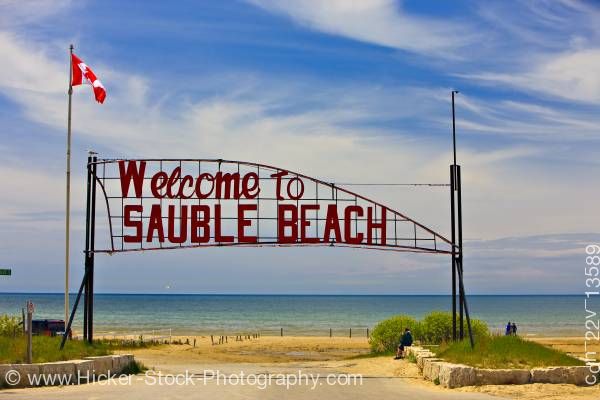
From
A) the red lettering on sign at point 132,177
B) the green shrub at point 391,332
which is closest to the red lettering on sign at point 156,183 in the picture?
the red lettering on sign at point 132,177

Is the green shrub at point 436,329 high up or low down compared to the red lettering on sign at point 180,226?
down

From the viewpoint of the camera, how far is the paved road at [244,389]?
19.5 metres

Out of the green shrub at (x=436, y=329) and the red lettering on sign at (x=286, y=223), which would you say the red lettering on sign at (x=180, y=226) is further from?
the green shrub at (x=436, y=329)

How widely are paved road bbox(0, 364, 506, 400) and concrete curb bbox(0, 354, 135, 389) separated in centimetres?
47

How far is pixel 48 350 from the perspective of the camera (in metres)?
23.5

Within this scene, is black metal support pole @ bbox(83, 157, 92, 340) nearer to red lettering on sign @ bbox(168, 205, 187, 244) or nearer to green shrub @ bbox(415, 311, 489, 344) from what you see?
red lettering on sign @ bbox(168, 205, 187, 244)

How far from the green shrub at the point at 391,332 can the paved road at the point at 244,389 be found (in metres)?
14.6

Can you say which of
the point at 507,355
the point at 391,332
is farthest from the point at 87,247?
the point at 391,332

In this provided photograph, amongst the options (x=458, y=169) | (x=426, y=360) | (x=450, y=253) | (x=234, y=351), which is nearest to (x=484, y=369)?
(x=426, y=360)

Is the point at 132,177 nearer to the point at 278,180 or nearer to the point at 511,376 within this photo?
the point at 278,180

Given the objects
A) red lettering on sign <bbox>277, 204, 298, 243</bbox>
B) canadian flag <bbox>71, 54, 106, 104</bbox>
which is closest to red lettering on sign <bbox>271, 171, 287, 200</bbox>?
red lettering on sign <bbox>277, 204, 298, 243</bbox>

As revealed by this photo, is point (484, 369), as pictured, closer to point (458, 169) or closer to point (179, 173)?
point (458, 169)

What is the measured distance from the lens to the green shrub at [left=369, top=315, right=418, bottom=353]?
3988 centimetres

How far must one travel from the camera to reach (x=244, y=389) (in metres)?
21.2
